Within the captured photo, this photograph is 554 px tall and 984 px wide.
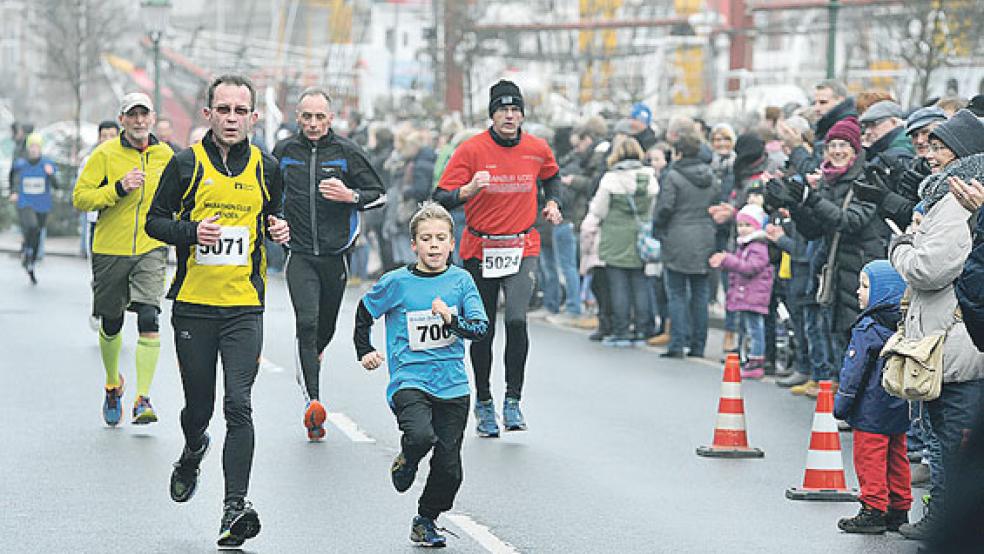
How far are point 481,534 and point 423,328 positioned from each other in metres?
0.94

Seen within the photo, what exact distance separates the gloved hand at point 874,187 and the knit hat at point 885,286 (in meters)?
1.66

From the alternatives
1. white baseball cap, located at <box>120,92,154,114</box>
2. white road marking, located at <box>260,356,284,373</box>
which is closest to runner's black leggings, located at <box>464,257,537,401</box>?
white baseball cap, located at <box>120,92,154,114</box>

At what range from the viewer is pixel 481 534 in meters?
8.63

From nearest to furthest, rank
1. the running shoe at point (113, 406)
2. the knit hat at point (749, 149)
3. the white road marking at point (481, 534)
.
A: the white road marking at point (481, 534)
the running shoe at point (113, 406)
the knit hat at point (749, 149)

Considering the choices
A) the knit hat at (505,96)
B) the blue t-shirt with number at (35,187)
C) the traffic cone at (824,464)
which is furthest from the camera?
the blue t-shirt with number at (35,187)

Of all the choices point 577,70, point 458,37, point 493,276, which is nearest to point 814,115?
point 493,276

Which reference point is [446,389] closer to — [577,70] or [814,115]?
[814,115]

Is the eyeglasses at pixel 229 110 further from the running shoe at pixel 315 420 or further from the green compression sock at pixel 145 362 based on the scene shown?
the green compression sock at pixel 145 362

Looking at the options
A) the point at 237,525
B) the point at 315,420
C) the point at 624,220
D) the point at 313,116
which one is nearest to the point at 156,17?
the point at 624,220

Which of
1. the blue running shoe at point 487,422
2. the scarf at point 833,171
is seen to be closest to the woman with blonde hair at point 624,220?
the scarf at point 833,171

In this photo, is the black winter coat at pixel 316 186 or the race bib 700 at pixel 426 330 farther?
the black winter coat at pixel 316 186

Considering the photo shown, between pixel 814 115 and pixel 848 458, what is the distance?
4.46 m

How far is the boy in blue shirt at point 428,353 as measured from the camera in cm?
834

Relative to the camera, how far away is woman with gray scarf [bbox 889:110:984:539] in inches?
332
